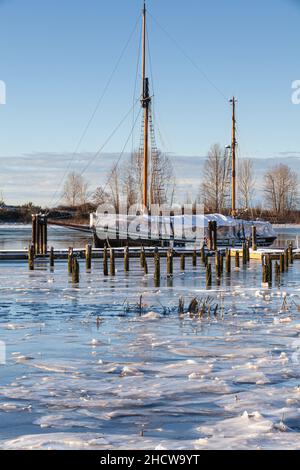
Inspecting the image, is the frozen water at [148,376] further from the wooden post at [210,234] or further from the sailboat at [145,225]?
the sailboat at [145,225]

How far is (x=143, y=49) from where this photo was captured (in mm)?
54031

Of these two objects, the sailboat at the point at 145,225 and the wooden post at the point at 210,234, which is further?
the sailboat at the point at 145,225

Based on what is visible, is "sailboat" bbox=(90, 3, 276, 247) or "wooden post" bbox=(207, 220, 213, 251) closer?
"wooden post" bbox=(207, 220, 213, 251)

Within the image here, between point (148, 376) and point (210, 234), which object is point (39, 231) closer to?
point (210, 234)

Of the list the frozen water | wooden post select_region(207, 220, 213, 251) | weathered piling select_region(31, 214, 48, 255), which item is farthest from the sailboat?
the frozen water

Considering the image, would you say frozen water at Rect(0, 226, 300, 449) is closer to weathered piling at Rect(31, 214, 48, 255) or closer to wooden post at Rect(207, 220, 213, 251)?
weathered piling at Rect(31, 214, 48, 255)

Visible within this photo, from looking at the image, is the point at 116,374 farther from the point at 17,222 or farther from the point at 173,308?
the point at 17,222

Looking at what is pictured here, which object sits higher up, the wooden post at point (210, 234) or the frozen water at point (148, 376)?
the wooden post at point (210, 234)

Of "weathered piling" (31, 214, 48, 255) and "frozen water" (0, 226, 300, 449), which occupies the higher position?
"weathered piling" (31, 214, 48, 255)

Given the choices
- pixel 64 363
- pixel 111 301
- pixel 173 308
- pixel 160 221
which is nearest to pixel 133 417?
pixel 64 363

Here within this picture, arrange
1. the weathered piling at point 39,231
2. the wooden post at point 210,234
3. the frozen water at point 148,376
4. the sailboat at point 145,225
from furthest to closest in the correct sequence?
the sailboat at point 145,225 < the wooden post at point 210,234 < the weathered piling at point 39,231 < the frozen water at point 148,376

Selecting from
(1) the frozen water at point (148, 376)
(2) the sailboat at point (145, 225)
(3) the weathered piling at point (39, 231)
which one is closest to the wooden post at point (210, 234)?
(2) the sailboat at point (145, 225)
